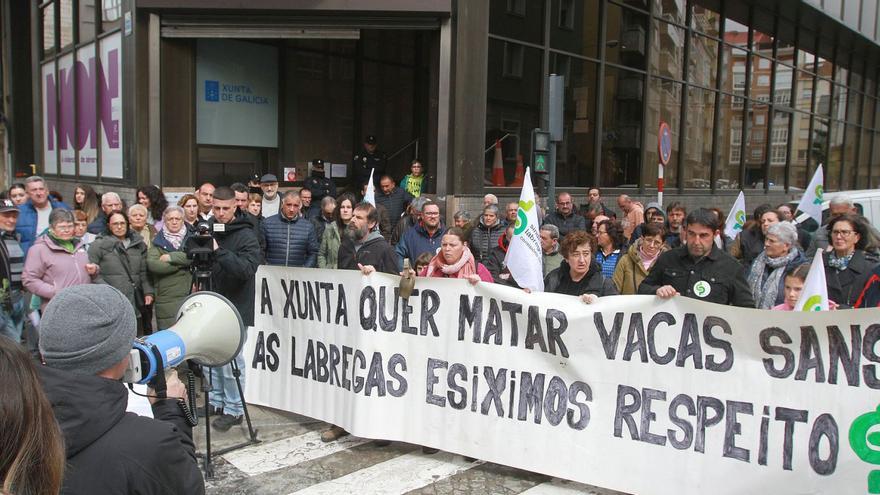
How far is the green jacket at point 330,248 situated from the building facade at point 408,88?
4415 millimetres

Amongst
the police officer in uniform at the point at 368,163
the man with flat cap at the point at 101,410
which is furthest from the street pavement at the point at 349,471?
the police officer in uniform at the point at 368,163

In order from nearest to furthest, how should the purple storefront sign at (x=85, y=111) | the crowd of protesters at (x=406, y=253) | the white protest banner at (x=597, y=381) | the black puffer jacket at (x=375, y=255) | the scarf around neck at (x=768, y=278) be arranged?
the white protest banner at (x=597, y=381) < the crowd of protesters at (x=406, y=253) < the scarf around neck at (x=768, y=278) < the black puffer jacket at (x=375, y=255) < the purple storefront sign at (x=85, y=111)

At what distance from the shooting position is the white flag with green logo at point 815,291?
13.1 feet

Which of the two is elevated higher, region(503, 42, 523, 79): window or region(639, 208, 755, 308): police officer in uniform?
region(503, 42, 523, 79): window

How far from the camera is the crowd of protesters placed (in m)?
4.84

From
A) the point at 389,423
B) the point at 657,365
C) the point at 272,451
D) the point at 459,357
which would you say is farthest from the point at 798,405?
the point at 272,451

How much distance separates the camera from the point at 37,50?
16.1 meters

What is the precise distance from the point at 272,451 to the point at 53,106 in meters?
13.5

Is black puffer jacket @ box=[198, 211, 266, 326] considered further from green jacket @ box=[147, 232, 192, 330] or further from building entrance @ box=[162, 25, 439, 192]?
building entrance @ box=[162, 25, 439, 192]

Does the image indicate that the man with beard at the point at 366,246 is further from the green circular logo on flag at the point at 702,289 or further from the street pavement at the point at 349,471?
→ the green circular logo on flag at the point at 702,289

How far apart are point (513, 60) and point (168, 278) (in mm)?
8355

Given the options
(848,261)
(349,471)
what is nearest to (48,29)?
(349,471)

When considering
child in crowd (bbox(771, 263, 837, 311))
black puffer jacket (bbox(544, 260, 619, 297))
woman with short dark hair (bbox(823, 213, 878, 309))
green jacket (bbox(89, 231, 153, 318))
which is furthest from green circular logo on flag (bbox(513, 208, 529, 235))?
green jacket (bbox(89, 231, 153, 318))

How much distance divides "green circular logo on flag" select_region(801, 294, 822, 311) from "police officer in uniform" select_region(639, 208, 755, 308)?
678 millimetres
